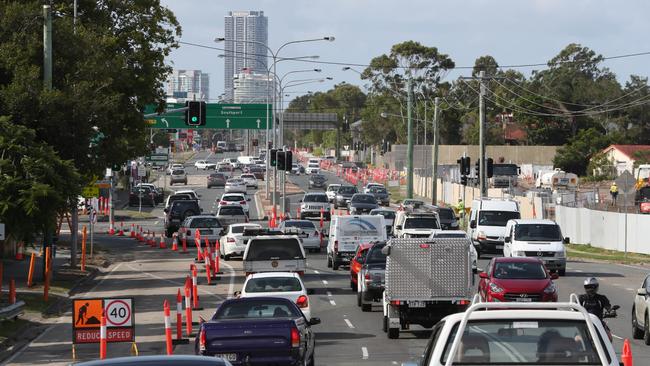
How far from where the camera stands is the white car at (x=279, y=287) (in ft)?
79.9

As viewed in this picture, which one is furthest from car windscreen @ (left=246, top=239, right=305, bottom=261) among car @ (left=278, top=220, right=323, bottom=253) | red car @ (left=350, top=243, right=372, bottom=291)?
car @ (left=278, top=220, right=323, bottom=253)

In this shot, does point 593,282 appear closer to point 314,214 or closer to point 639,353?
point 639,353

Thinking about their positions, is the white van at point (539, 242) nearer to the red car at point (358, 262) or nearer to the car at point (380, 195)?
the red car at point (358, 262)

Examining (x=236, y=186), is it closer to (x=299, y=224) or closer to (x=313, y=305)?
(x=299, y=224)

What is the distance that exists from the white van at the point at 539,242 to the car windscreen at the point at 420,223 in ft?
19.1

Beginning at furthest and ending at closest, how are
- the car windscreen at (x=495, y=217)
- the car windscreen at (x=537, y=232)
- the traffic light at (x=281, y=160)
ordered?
the traffic light at (x=281, y=160) < the car windscreen at (x=495, y=217) < the car windscreen at (x=537, y=232)

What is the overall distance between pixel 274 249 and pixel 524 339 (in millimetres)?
23410

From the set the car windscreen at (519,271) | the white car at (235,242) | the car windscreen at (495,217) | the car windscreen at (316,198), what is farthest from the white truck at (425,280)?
the car windscreen at (316,198)

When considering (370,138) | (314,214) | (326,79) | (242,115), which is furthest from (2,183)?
(370,138)

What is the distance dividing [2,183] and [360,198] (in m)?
43.6

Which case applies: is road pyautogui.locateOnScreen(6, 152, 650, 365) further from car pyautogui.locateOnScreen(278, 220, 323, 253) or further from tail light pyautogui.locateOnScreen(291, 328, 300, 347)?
tail light pyautogui.locateOnScreen(291, 328, 300, 347)

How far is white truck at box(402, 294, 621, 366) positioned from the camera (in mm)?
9383

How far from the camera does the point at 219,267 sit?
147 ft

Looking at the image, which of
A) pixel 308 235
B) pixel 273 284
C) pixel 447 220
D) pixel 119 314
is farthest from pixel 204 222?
pixel 119 314
